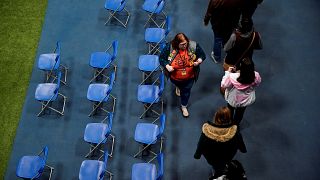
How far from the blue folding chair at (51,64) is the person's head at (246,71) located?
3.77m

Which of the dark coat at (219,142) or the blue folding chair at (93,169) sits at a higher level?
the dark coat at (219,142)

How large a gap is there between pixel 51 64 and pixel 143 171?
291cm

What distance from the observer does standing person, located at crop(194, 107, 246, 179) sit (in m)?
5.31

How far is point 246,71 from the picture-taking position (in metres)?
5.83

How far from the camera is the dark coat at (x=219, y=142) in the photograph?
17.6ft

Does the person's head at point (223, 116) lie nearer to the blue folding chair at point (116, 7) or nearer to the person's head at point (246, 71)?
the person's head at point (246, 71)

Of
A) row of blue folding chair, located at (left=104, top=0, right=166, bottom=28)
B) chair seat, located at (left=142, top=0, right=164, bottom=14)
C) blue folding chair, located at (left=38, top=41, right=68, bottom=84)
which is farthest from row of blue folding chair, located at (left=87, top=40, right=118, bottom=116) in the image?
chair seat, located at (left=142, top=0, right=164, bottom=14)

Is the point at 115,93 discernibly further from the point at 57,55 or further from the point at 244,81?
the point at 244,81

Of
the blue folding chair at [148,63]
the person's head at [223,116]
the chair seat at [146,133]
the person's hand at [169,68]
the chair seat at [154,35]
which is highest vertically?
the person's head at [223,116]

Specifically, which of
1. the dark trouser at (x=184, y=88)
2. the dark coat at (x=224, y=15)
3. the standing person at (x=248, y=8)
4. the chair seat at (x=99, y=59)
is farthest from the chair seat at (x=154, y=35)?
the standing person at (x=248, y=8)

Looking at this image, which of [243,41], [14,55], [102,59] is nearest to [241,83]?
[243,41]

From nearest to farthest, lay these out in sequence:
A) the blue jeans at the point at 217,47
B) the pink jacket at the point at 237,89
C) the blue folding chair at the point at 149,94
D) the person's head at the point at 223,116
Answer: the person's head at the point at 223,116 < the pink jacket at the point at 237,89 < the blue folding chair at the point at 149,94 < the blue jeans at the point at 217,47

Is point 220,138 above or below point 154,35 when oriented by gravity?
above

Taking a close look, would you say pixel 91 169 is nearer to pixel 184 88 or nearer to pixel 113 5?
pixel 184 88
